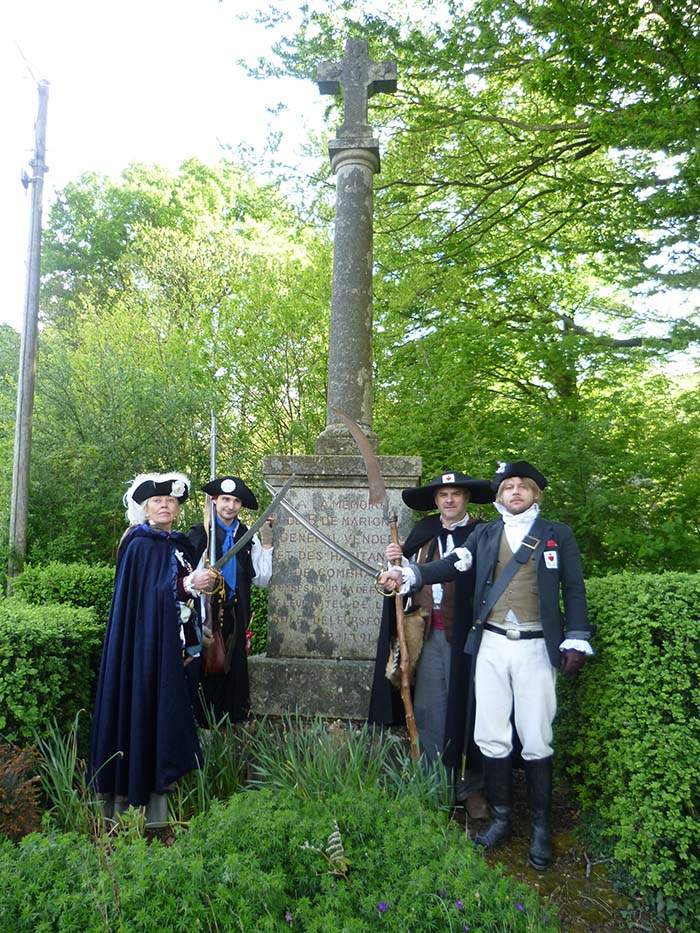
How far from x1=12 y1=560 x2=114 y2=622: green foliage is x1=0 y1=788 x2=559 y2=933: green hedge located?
13.0ft

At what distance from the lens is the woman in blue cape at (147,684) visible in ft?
12.3

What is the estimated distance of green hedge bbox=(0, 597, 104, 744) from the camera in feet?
12.4

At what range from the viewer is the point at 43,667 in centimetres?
398

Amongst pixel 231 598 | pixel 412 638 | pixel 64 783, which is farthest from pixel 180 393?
pixel 64 783

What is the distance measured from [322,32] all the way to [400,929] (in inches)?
356

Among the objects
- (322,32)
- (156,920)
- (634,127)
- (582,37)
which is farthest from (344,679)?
(322,32)

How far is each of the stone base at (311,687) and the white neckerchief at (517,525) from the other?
4.94ft

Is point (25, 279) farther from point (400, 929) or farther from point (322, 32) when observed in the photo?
point (400, 929)

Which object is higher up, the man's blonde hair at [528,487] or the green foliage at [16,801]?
the man's blonde hair at [528,487]

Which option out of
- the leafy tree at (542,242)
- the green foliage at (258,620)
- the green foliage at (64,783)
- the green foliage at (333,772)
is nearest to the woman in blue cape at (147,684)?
the green foliage at (64,783)

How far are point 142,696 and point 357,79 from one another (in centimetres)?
524

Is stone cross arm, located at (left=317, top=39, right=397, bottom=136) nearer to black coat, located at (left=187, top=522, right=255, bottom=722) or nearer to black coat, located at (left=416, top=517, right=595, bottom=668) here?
black coat, located at (left=187, top=522, right=255, bottom=722)

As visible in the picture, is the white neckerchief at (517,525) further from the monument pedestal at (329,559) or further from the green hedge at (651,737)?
the monument pedestal at (329,559)

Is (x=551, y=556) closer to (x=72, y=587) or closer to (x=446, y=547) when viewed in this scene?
(x=446, y=547)
